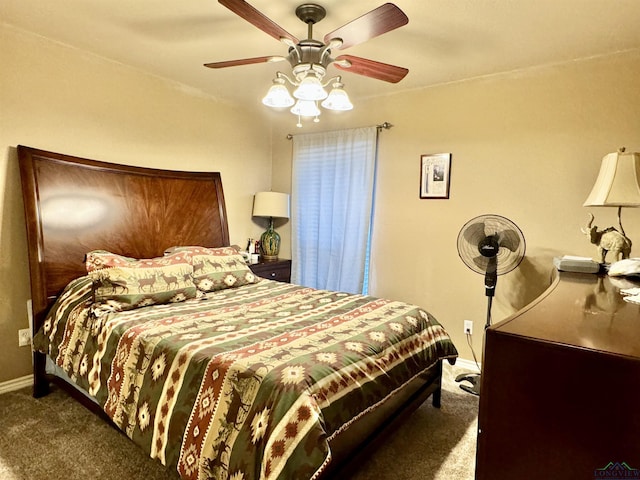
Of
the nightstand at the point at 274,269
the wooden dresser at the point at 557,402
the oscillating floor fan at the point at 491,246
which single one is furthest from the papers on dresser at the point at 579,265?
the nightstand at the point at 274,269

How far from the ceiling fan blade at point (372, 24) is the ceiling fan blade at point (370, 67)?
15cm

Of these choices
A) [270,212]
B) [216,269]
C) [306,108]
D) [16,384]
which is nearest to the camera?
[306,108]

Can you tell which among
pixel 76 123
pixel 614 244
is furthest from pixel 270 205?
pixel 614 244

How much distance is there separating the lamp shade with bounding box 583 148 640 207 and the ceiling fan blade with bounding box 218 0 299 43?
182 cm

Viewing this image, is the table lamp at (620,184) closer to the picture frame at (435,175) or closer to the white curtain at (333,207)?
the picture frame at (435,175)

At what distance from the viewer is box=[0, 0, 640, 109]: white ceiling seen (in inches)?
80.4

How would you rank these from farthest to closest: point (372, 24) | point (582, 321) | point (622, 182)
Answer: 1. point (622, 182)
2. point (372, 24)
3. point (582, 321)

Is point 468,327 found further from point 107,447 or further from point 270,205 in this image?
point 107,447

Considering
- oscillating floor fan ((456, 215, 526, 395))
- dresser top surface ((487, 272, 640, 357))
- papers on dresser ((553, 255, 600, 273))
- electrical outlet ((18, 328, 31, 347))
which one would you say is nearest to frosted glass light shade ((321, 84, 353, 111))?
oscillating floor fan ((456, 215, 526, 395))

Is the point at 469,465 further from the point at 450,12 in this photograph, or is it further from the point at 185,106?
the point at 185,106

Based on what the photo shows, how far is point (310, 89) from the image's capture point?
1888mm

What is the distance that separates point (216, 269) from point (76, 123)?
4.92ft

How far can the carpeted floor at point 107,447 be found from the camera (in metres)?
1.78

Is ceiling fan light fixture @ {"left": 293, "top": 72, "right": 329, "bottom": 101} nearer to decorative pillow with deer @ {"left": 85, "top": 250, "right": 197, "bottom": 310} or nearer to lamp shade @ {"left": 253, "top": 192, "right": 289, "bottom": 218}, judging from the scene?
decorative pillow with deer @ {"left": 85, "top": 250, "right": 197, "bottom": 310}
